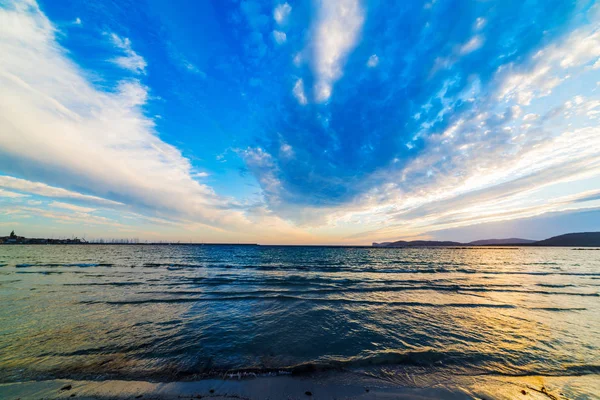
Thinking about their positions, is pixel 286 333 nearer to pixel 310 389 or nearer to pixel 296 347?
pixel 296 347

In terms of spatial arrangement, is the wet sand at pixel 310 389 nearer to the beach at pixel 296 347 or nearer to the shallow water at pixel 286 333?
the beach at pixel 296 347

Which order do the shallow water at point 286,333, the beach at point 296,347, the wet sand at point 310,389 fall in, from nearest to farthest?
1. the wet sand at point 310,389
2. the beach at point 296,347
3. the shallow water at point 286,333

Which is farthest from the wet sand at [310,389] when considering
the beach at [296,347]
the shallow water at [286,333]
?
the shallow water at [286,333]

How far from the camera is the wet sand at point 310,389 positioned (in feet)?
20.8

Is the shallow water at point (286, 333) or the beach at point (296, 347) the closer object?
the beach at point (296, 347)

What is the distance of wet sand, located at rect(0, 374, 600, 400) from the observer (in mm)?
6340

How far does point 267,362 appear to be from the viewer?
8438 millimetres

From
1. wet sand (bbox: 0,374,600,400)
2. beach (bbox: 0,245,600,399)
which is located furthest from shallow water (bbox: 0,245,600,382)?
wet sand (bbox: 0,374,600,400)

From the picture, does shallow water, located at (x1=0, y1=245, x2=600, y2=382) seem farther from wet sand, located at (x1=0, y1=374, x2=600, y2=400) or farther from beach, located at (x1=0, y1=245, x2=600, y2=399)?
wet sand, located at (x1=0, y1=374, x2=600, y2=400)

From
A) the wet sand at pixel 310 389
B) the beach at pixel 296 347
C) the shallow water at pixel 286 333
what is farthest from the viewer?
the shallow water at pixel 286 333

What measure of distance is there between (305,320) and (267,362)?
5.38 meters

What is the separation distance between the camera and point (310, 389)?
6637mm

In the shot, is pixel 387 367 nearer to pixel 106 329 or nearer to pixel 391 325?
pixel 391 325

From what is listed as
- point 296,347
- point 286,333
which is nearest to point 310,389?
point 296,347
